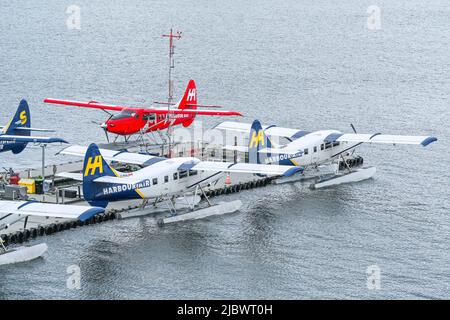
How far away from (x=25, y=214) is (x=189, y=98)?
35.9 metres

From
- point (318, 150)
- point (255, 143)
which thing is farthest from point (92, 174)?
point (318, 150)

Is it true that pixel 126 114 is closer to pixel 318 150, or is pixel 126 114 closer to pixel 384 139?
pixel 318 150

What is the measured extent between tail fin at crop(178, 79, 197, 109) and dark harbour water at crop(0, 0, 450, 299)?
36.3 feet

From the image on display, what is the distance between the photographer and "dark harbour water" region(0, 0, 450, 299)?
210 ft

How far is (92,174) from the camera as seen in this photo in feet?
227

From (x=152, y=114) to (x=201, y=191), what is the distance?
16066mm

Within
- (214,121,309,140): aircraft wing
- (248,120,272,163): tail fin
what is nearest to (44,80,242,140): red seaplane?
(214,121,309,140): aircraft wing

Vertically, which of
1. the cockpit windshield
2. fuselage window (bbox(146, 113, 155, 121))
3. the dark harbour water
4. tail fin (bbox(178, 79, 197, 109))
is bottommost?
the dark harbour water

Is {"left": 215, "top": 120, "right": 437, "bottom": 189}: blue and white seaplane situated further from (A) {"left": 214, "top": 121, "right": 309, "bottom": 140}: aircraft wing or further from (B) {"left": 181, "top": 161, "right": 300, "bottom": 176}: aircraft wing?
(B) {"left": 181, "top": 161, "right": 300, "bottom": 176}: aircraft wing

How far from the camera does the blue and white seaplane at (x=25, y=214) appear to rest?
62625mm

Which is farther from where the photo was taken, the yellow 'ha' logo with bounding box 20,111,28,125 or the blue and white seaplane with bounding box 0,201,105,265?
the yellow 'ha' logo with bounding box 20,111,28,125

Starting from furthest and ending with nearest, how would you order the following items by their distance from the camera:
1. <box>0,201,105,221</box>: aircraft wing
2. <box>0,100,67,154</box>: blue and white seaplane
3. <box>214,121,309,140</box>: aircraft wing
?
<box>214,121,309,140</box>: aircraft wing < <box>0,100,67,154</box>: blue and white seaplane < <box>0,201,105,221</box>: aircraft wing

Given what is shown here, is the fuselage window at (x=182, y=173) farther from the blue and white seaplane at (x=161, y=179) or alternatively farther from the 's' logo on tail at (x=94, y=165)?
the 's' logo on tail at (x=94, y=165)

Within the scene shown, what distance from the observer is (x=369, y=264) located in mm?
67625
